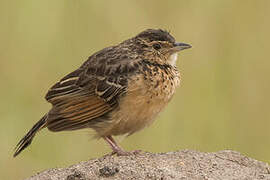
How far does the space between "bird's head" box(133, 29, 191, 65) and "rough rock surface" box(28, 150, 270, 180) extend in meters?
1.61

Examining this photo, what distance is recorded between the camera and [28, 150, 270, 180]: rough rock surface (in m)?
8.06

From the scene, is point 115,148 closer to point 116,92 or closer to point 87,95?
point 116,92

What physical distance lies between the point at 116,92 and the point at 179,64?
138 inches

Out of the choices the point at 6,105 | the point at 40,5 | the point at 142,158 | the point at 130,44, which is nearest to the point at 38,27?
the point at 40,5

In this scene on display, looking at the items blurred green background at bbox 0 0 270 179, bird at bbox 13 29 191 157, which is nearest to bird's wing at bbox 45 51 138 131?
bird at bbox 13 29 191 157

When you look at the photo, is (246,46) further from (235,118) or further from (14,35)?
(14,35)

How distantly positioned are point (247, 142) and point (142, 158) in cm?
390

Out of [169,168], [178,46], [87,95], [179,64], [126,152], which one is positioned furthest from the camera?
[179,64]

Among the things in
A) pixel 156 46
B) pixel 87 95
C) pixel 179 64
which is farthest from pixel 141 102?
pixel 179 64

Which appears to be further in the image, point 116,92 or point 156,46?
point 156,46

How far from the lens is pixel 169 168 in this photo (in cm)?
825

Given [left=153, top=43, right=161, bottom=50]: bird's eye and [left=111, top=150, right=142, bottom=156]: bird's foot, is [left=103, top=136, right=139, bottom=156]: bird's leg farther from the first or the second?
[left=153, top=43, right=161, bottom=50]: bird's eye

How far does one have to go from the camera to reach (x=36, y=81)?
12.3 metres

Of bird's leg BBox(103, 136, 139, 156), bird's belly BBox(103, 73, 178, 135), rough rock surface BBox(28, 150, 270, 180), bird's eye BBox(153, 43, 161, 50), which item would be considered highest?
bird's eye BBox(153, 43, 161, 50)
